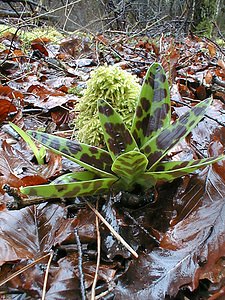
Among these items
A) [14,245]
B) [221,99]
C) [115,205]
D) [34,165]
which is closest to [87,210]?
[115,205]

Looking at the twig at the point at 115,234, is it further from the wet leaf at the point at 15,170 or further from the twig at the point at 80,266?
the wet leaf at the point at 15,170

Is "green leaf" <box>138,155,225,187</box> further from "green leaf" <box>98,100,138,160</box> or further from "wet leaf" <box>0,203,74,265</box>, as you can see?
"wet leaf" <box>0,203,74,265</box>

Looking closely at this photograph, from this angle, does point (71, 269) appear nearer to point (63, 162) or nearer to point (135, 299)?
point (135, 299)

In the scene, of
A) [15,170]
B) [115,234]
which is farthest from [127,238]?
[15,170]

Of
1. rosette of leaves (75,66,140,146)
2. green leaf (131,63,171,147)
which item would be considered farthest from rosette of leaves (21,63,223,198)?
rosette of leaves (75,66,140,146)

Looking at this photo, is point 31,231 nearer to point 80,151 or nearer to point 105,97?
point 80,151
